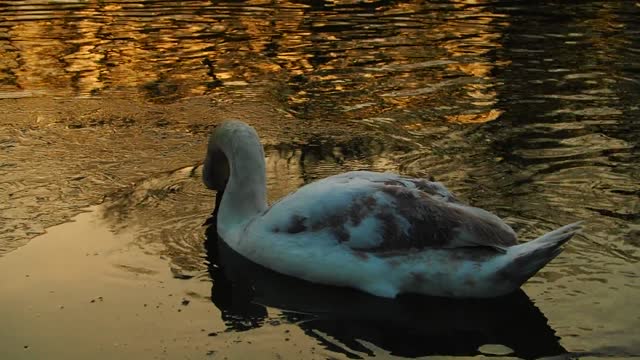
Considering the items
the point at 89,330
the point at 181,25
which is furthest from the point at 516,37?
the point at 89,330

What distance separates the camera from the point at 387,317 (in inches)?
232

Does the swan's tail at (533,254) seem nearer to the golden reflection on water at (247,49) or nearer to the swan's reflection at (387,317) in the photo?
the swan's reflection at (387,317)

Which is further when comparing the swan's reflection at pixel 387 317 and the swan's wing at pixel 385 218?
the swan's wing at pixel 385 218

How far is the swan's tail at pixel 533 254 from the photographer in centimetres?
558

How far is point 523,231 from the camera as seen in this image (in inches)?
275

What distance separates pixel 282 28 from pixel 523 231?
1007 centimetres

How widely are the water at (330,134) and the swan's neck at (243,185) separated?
1.01 feet

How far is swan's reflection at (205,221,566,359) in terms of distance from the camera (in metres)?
5.52

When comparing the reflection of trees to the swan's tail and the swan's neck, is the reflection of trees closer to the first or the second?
the swan's tail

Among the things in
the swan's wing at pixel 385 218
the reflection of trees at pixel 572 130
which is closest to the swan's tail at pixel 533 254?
the swan's wing at pixel 385 218

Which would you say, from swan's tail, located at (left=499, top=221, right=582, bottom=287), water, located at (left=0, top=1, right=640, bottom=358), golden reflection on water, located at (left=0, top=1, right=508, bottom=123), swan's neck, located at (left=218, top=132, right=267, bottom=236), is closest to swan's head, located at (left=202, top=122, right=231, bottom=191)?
water, located at (left=0, top=1, right=640, bottom=358)

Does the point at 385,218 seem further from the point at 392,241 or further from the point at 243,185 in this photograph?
the point at 243,185

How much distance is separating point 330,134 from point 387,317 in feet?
13.7

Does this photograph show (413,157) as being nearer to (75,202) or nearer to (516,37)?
(75,202)
